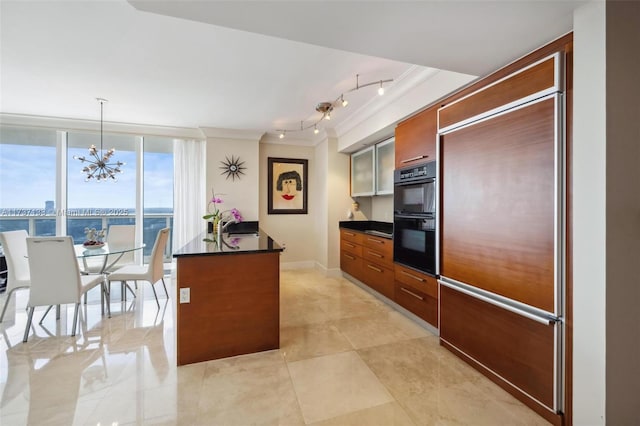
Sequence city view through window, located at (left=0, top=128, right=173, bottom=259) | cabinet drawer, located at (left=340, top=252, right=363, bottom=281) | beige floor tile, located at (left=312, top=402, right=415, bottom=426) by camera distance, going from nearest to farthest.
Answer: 1. beige floor tile, located at (left=312, top=402, right=415, bottom=426)
2. cabinet drawer, located at (left=340, top=252, right=363, bottom=281)
3. city view through window, located at (left=0, top=128, right=173, bottom=259)

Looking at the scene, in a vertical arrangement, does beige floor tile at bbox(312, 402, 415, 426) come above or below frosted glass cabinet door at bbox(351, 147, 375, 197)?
below

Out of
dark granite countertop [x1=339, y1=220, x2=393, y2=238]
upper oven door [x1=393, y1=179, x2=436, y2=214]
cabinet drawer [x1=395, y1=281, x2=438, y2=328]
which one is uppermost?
upper oven door [x1=393, y1=179, x2=436, y2=214]

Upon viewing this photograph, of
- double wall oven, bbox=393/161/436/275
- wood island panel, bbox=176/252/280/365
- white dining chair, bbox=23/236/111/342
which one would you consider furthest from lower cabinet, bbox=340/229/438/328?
white dining chair, bbox=23/236/111/342

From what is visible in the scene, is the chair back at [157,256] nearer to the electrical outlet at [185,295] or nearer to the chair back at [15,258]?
the chair back at [15,258]

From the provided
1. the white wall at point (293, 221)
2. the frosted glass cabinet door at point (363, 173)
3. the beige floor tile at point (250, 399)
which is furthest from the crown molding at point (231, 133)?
the beige floor tile at point (250, 399)

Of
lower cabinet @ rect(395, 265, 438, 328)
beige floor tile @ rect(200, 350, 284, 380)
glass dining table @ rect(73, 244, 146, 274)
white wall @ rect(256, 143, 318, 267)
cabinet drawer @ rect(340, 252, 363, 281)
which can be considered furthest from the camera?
white wall @ rect(256, 143, 318, 267)

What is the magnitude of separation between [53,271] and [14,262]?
2.73 feet

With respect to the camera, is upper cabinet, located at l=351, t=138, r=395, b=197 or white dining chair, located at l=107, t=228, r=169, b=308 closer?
white dining chair, located at l=107, t=228, r=169, b=308

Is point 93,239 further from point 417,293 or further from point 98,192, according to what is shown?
point 417,293

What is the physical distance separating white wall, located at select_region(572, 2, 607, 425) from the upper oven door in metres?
1.12

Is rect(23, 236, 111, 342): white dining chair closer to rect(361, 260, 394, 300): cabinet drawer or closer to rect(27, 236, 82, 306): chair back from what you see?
rect(27, 236, 82, 306): chair back

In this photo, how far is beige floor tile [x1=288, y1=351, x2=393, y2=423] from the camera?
160cm

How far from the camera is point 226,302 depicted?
7.04 feet
